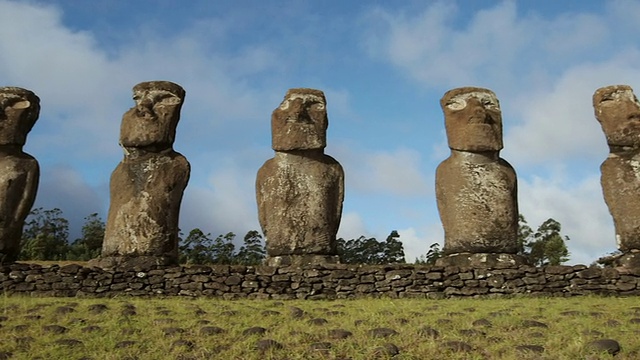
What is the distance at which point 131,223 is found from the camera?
12.5 meters

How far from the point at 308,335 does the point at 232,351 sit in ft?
3.16

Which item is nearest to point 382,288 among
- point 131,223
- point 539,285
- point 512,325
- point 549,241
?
point 539,285

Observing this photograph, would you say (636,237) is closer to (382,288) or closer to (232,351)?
(382,288)

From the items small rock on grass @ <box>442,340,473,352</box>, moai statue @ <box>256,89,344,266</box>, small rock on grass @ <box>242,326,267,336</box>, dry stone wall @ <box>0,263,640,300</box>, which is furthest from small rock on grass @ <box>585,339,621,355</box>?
moai statue @ <box>256,89,344,266</box>

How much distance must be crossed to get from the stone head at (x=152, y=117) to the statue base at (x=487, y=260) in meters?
5.81

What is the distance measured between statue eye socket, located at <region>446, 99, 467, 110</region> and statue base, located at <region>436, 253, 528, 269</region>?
2823mm

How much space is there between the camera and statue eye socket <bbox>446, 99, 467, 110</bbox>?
518 inches

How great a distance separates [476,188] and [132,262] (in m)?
6.38

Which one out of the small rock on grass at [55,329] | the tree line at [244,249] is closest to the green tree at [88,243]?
the tree line at [244,249]

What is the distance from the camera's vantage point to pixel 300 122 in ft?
42.3

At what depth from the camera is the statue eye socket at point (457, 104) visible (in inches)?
518

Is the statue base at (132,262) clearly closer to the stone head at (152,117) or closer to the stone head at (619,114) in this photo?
the stone head at (152,117)

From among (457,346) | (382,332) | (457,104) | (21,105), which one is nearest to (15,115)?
(21,105)

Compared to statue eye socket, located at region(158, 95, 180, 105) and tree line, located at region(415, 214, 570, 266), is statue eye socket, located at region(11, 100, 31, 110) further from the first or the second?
tree line, located at region(415, 214, 570, 266)
